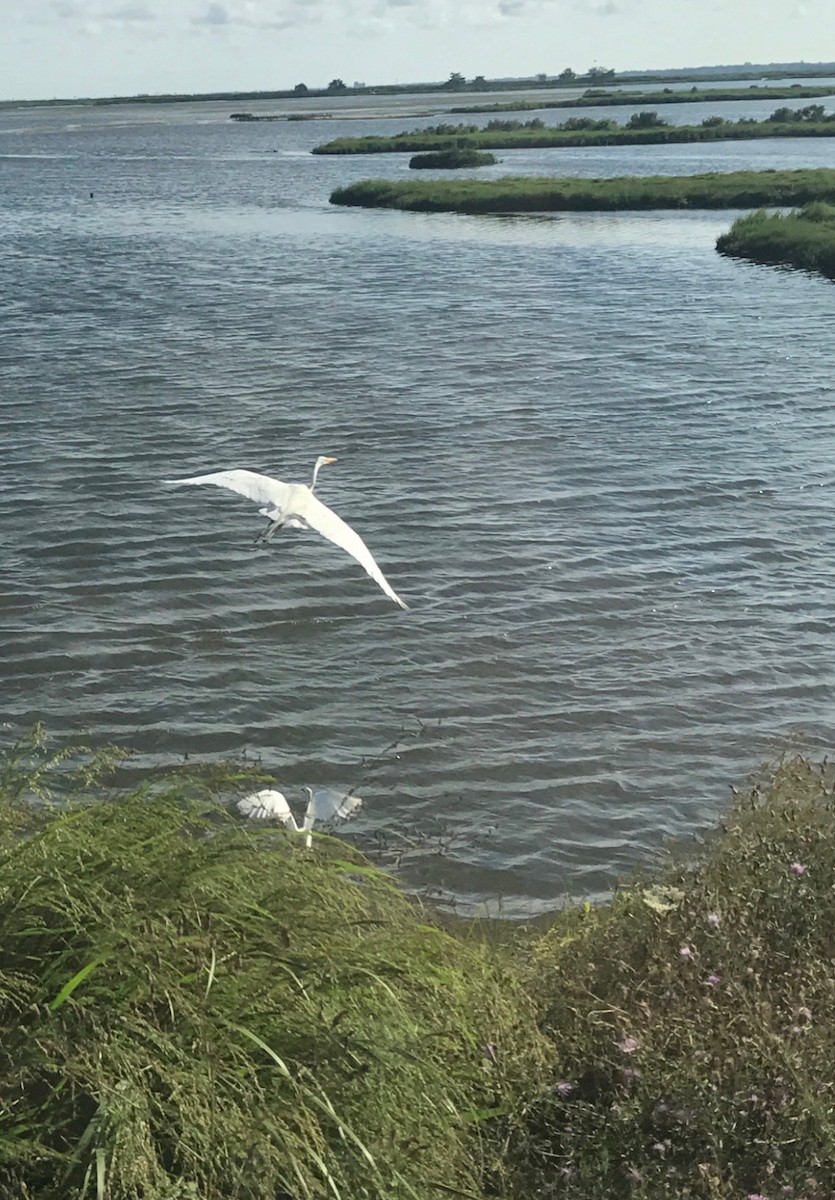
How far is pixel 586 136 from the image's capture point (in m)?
88.0

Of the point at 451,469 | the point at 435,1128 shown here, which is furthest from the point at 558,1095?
the point at 451,469

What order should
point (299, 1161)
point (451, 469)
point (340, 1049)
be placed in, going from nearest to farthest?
point (299, 1161) < point (340, 1049) < point (451, 469)

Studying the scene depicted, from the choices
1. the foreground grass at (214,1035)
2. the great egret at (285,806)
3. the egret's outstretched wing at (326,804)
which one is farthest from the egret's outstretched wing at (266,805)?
the foreground grass at (214,1035)

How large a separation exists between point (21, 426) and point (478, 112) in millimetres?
148066

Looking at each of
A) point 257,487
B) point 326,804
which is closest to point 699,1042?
point 326,804

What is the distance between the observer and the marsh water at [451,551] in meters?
8.98

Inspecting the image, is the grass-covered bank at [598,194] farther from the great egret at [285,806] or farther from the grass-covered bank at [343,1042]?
the grass-covered bank at [343,1042]

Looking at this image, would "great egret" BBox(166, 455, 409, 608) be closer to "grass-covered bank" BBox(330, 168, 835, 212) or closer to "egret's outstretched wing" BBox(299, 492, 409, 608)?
"egret's outstretched wing" BBox(299, 492, 409, 608)

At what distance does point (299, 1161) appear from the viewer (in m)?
3.56

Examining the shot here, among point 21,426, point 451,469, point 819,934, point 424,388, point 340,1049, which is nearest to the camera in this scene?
point 340,1049

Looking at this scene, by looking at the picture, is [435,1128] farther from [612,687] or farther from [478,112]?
[478,112]

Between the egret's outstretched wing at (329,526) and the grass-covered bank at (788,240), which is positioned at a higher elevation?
the egret's outstretched wing at (329,526)

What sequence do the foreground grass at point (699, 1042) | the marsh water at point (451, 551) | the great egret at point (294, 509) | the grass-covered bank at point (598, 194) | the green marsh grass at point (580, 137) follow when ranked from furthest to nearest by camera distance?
1. the green marsh grass at point (580, 137)
2. the grass-covered bank at point (598, 194)
3. the marsh water at point (451, 551)
4. the great egret at point (294, 509)
5. the foreground grass at point (699, 1042)

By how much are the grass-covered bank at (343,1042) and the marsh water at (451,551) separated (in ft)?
8.66
